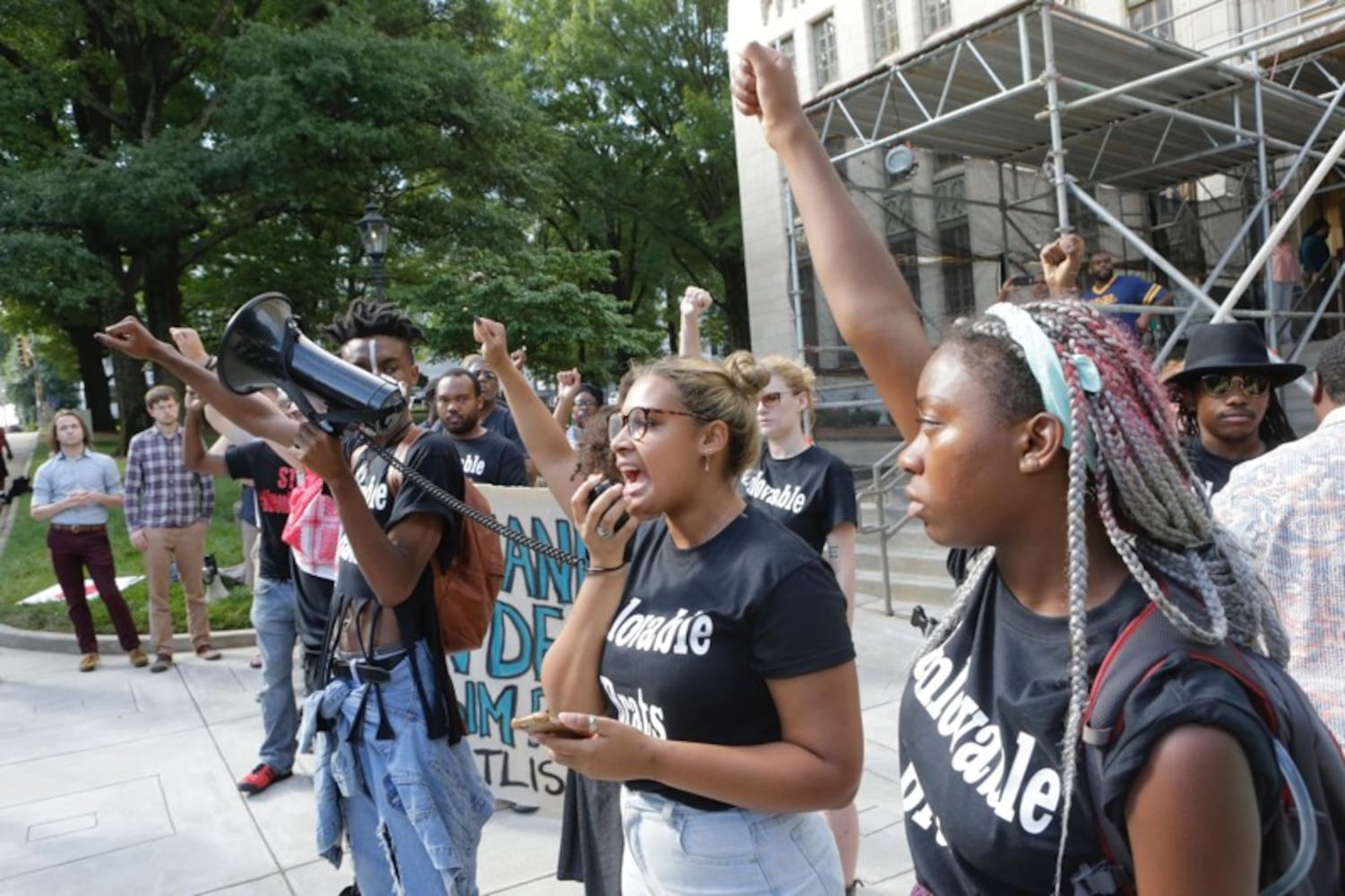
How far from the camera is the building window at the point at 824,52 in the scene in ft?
68.8

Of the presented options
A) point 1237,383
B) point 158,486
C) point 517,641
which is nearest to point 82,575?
point 158,486

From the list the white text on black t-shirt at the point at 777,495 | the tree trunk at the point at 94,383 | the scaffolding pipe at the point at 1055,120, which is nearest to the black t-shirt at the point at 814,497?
the white text on black t-shirt at the point at 777,495

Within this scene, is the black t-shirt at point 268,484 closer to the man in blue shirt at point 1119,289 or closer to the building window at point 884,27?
the man in blue shirt at point 1119,289

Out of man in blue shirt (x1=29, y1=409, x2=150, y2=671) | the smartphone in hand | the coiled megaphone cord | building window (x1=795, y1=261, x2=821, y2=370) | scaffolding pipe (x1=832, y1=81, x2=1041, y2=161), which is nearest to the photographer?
the smartphone in hand

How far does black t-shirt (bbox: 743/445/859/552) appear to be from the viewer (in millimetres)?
3867

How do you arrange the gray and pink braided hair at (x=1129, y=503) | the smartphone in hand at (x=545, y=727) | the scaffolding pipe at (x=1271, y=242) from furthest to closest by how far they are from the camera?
the scaffolding pipe at (x=1271, y=242)
the smartphone in hand at (x=545, y=727)
the gray and pink braided hair at (x=1129, y=503)

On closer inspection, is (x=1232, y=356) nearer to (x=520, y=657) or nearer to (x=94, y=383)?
(x=520, y=657)

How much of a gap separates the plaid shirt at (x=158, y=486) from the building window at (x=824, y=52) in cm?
1744

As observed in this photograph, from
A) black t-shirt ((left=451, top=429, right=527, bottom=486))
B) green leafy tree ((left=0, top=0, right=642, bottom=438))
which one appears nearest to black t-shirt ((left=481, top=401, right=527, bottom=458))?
black t-shirt ((left=451, top=429, right=527, bottom=486))

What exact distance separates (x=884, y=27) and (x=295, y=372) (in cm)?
2028

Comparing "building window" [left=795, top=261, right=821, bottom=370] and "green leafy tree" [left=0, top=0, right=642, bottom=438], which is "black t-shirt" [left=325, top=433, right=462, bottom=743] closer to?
"green leafy tree" [left=0, top=0, right=642, bottom=438]

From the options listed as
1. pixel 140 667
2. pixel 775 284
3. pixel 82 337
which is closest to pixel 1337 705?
pixel 140 667

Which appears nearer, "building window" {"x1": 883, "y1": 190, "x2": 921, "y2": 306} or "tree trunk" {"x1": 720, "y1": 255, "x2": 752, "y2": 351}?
"building window" {"x1": 883, "y1": 190, "x2": 921, "y2": 306}

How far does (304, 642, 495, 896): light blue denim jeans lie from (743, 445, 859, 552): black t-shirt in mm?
1714
